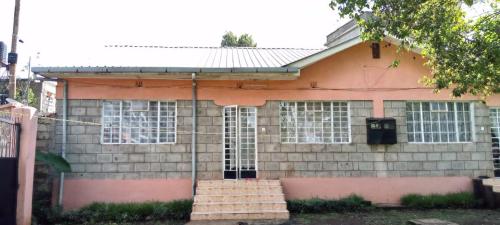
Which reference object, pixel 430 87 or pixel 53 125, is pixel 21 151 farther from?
pixel 430 87

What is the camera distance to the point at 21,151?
7.87 metres

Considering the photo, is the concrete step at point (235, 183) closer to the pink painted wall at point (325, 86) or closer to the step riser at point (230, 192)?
the step riser at point (230, 192)

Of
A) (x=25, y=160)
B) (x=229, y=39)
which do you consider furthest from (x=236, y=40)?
(x=25, y=160)

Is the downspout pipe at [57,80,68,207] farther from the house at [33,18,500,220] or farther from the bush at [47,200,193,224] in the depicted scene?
the bush at [47,200,193,224]

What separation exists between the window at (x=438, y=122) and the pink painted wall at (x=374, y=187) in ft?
3.67

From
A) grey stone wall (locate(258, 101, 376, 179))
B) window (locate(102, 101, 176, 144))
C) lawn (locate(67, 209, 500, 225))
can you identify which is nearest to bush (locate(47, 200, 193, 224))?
lawn (locate(67, 209, 500, 225))

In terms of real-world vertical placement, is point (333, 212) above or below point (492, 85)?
below

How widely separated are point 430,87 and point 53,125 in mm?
10044

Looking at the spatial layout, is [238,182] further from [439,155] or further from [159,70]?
[439,155]

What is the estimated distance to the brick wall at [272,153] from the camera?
32.9ft

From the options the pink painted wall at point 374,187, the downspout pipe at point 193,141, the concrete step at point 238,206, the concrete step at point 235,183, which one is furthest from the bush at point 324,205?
the downspout pipe at point 193,141

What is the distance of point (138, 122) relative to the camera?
33.9 feet

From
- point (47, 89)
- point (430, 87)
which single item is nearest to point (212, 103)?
point (430, 87)

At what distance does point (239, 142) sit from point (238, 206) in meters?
1.94
